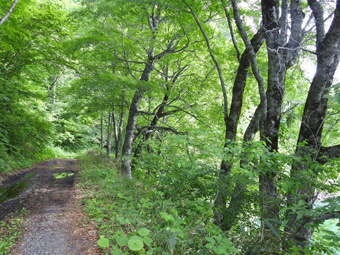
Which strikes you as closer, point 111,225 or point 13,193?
point 111,225

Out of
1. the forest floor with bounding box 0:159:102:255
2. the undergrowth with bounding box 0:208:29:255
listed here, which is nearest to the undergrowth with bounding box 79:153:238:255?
the forest floor with bounding box 0:159:102:255

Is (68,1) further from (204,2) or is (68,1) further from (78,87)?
(204,2)

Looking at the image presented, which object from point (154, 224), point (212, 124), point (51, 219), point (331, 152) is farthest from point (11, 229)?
point (212, 124)

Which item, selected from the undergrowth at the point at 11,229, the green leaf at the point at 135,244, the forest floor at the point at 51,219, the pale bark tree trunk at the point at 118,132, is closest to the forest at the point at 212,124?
the green leaf at the point at 135,244

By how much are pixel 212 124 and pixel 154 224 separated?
20.5ft

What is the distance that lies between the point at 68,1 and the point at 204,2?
9.64 meters

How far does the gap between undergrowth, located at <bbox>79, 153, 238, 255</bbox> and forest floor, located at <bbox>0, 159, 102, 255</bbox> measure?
0.29 m

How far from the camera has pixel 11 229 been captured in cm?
403

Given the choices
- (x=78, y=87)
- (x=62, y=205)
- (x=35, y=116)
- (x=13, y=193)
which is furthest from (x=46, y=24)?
(x=62, y=205)

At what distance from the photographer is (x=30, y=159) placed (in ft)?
34.8

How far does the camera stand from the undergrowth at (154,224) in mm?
1979

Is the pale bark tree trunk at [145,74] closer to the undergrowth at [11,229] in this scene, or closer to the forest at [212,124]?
the forest at [212,124]

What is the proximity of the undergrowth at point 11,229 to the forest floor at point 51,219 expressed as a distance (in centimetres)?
9

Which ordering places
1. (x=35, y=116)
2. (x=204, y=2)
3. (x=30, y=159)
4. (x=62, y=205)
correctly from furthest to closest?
1. (x=30, y=159)
2. (x=35, y=116)
3. (x=62, y=205)
4. (x=204, y=2)
